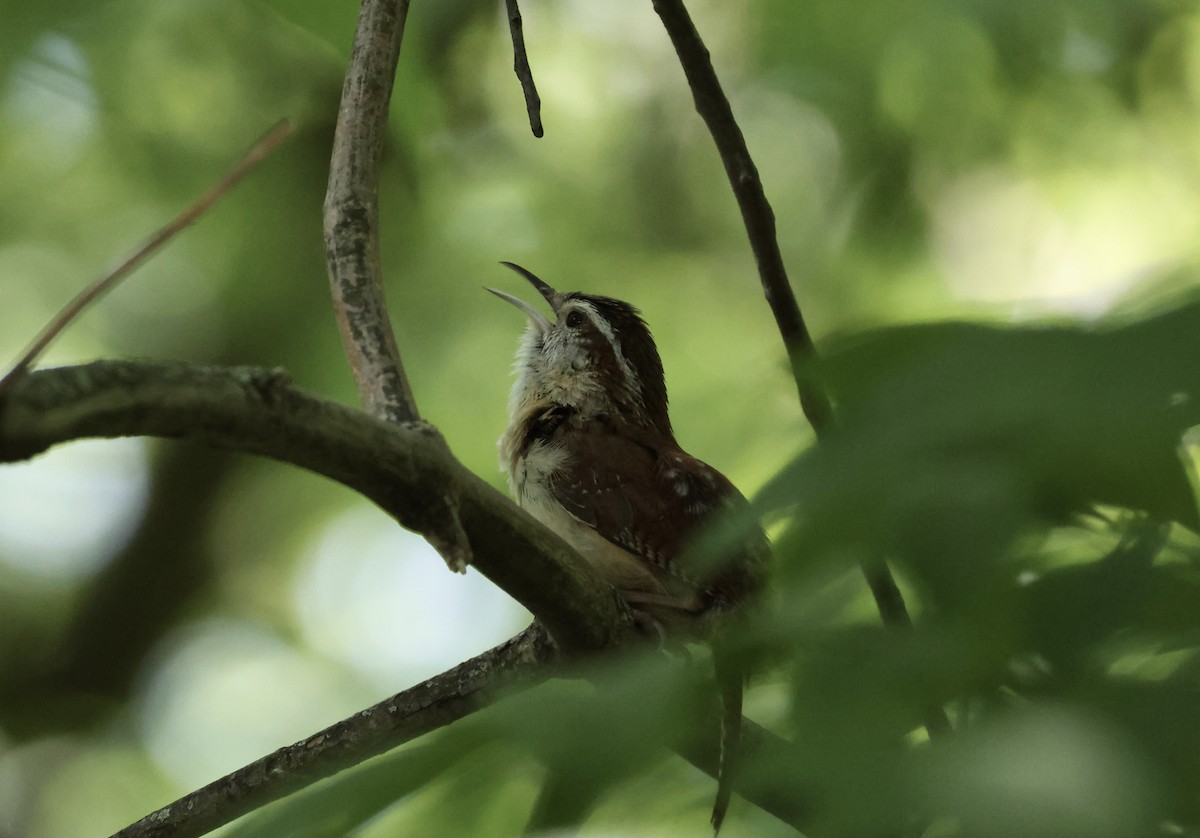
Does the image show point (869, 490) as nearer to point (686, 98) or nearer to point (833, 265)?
point (833, 265)

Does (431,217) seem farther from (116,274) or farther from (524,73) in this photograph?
(116,274)

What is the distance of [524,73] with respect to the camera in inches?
88.8

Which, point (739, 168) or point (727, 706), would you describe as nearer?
point (727, 706)

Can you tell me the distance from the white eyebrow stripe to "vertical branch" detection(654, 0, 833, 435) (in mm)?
2097

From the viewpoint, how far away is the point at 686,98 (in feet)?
21.5

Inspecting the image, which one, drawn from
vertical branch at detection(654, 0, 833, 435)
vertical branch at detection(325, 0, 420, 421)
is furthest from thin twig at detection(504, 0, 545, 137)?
vertical branch at detection(654, 0, 833, 435)

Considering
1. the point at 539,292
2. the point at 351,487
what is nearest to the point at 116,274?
the point at 351,487

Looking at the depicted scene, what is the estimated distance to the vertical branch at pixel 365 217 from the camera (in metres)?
2.05

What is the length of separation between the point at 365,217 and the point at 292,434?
4.20ft

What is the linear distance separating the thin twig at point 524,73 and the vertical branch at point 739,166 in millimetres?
487

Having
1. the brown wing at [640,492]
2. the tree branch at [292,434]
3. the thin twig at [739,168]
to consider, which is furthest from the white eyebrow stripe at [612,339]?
the tree branch at [292,434]

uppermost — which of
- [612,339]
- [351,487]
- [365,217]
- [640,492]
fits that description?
[612,339]

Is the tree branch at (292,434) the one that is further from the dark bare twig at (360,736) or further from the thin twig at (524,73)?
the thin twig at (524,73)

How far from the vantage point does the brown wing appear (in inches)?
140
